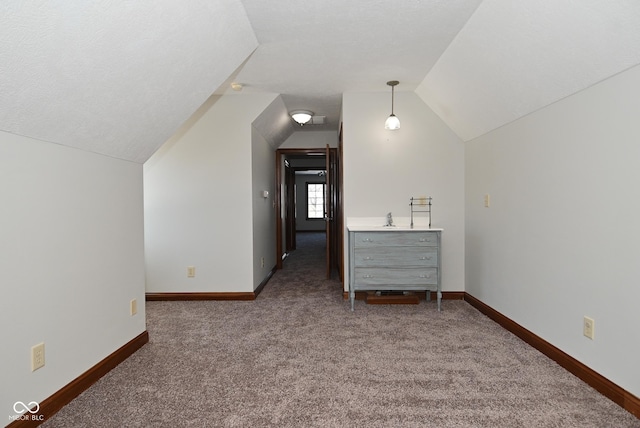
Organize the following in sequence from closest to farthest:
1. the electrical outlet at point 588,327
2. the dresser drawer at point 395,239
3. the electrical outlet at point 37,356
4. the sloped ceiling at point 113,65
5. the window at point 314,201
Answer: the sloped ceiling at point 113,65 < the electrical outlet at point 37,356 < the electrical outlet at point 588,327 < the dresser drawer at point 395,239 < the window at point 314,201

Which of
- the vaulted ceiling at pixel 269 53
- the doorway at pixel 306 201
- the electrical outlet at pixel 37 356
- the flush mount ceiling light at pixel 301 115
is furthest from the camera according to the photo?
the doorway at pixel 306 201

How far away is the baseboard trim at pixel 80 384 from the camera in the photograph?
165 cm

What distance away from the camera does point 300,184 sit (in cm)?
1283

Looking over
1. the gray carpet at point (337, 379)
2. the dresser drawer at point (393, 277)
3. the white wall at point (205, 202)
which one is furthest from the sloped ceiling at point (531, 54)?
the white wall at point (205, 202)

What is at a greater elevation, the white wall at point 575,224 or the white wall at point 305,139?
the white wall at point 305,139

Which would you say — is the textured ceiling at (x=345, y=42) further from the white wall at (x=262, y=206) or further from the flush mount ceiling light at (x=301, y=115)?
A: the white wall at (x=262, y=206)

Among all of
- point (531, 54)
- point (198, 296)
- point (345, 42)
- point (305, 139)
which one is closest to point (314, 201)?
point (305, 139)

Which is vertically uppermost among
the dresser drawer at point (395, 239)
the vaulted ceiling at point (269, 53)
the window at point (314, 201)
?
the vaulted ceiling at point (269, 53)

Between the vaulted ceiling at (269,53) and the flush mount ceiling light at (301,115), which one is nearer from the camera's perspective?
the vaulted ceiling at (269,53)

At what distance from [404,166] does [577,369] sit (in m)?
2.41

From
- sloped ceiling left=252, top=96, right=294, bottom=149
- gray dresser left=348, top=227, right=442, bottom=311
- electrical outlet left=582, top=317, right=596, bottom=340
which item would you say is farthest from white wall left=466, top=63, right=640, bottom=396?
sloped ceiling left=252, top=96, right=294, bottom=149

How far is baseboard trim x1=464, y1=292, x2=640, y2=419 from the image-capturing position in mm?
1716

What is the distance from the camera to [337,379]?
2074 mm

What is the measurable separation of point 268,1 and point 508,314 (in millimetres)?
2999
